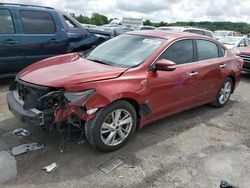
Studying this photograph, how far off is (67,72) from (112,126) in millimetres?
903

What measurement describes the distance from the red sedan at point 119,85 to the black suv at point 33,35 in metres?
2.29

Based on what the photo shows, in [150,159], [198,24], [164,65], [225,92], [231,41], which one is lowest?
[198,24]

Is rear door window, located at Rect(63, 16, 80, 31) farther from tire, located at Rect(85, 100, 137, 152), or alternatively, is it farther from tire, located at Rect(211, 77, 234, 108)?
tire, located at Rect(85, 100, 137, 152)

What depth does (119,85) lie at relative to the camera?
3.83 m

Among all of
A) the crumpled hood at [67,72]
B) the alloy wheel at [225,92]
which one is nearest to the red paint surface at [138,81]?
the crumpled hood at [67,72]

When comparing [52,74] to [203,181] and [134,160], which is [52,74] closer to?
[134,160]

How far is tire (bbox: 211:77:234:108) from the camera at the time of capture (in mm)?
5991

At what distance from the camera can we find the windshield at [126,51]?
436 cm

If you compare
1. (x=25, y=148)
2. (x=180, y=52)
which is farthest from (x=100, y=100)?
(x=180, y=52)

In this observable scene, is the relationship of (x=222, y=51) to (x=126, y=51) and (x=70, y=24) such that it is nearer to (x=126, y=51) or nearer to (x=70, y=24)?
(x=126, y=51)

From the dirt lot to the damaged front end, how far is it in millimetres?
513

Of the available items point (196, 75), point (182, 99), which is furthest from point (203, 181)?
point (196, 75)

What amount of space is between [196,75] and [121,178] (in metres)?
2.40

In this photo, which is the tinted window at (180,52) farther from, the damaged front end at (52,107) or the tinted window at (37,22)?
the tinted window at (37,22)
